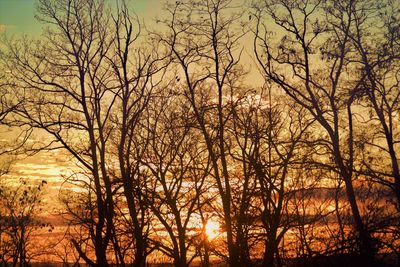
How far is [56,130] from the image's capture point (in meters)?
16.8

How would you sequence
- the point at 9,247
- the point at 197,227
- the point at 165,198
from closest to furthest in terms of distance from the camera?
the point at 165,198
the point at 197,227
the point at 9,247

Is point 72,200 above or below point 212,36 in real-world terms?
below

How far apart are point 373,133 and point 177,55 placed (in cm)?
974

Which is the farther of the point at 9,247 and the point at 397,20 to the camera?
the point at 9,247

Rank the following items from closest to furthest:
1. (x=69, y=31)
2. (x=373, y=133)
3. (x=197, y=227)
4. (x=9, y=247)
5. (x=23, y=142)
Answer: (x=23, y=142) → (x=69, y=31) → (x=373, y=133) → (x=197, y=227) → (x=9, y=247)

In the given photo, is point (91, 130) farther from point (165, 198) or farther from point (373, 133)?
point (373, 133)

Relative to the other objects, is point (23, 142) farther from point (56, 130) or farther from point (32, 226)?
point (32, 226)

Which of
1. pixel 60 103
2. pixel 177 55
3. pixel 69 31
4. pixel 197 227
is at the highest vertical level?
pixel 69 31


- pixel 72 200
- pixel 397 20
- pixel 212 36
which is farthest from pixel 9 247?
pixel 397 20

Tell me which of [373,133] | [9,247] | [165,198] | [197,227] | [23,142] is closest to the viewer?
[23,142]

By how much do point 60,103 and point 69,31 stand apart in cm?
294

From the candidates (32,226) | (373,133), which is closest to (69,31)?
(373,133)

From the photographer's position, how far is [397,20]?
606 inches

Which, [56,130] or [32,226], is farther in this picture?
[32,226]
